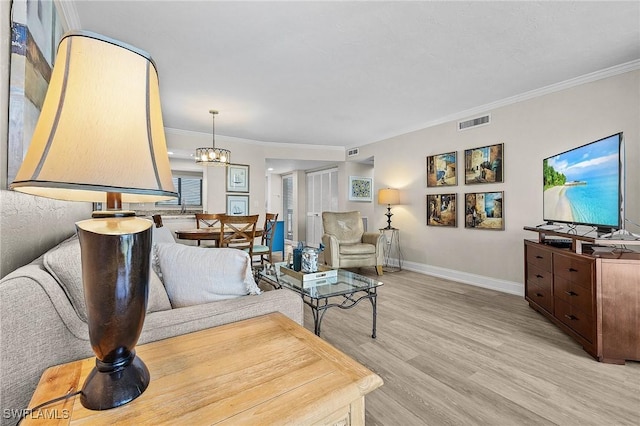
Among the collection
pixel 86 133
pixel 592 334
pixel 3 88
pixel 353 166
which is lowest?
pixel 592 334

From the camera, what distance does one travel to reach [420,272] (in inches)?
186

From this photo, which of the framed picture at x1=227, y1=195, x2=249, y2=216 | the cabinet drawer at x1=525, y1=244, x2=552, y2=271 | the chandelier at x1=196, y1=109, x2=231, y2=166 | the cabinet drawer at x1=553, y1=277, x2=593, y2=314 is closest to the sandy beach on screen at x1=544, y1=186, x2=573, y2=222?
the cabinet drawer at x1=525, y1=244, x2=552, y2=271

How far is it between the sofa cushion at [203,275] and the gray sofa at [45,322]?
119mm

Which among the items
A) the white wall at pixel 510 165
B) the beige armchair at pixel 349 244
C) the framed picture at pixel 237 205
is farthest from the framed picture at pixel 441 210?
the framed picture at pixel 237 205

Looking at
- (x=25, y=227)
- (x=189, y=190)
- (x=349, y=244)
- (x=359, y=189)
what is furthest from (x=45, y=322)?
(x=189, y=190)

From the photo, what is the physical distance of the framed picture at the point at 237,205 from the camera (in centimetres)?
550

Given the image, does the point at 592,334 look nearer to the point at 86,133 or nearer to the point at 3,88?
the point at 86,133

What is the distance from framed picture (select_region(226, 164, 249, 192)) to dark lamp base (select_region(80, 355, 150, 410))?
16.5ft

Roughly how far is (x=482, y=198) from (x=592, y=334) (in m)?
2.22

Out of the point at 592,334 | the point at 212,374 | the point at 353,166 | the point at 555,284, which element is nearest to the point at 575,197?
the point at 555,284

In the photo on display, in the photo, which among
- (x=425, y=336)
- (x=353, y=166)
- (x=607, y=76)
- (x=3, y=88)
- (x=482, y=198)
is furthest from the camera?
(x=353, y=166)

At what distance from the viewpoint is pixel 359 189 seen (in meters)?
6.48

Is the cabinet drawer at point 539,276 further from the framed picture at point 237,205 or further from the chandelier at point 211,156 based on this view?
the framed picture at point 237,205

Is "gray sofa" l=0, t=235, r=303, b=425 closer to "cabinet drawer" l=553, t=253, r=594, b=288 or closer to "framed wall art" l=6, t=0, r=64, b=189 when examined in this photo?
"framed wall art" l=6, t=0, r=64, b=189
